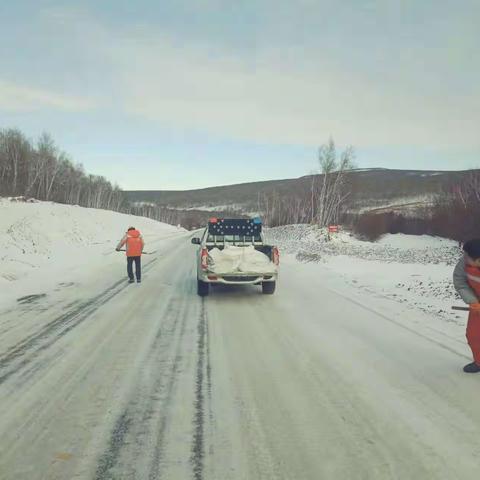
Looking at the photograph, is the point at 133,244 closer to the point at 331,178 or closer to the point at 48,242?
the point at 48,242

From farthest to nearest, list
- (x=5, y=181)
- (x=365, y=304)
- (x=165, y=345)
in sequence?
(x=5, y=181), (x=365, y=304), (x=165, y=345)

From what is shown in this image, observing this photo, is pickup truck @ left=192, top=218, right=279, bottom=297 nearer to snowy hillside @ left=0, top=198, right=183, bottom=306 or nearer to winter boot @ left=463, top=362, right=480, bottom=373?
snowy hillside @ left=0, top=198, right=183, bottom=306

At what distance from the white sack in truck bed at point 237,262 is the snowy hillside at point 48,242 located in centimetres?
489

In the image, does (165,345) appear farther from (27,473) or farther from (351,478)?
(351,478)

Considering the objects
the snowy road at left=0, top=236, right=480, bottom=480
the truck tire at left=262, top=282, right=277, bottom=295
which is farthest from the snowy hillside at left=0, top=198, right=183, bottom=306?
the truck tire at left=262, top=282, right=277, bottom=295

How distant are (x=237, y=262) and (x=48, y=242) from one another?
2608 centimetres

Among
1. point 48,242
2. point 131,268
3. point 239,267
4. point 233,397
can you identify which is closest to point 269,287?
point 239,267

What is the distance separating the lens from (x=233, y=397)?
15.5 ft

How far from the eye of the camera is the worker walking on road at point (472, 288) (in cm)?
545

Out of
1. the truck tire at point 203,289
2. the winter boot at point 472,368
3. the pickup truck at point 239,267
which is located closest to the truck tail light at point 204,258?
the pickup truck at point 239,267

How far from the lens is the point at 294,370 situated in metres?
5.64

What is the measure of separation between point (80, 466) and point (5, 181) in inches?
3028

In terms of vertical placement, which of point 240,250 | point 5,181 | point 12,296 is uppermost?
point 5,181

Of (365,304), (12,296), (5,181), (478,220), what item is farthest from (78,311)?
(5,181)
